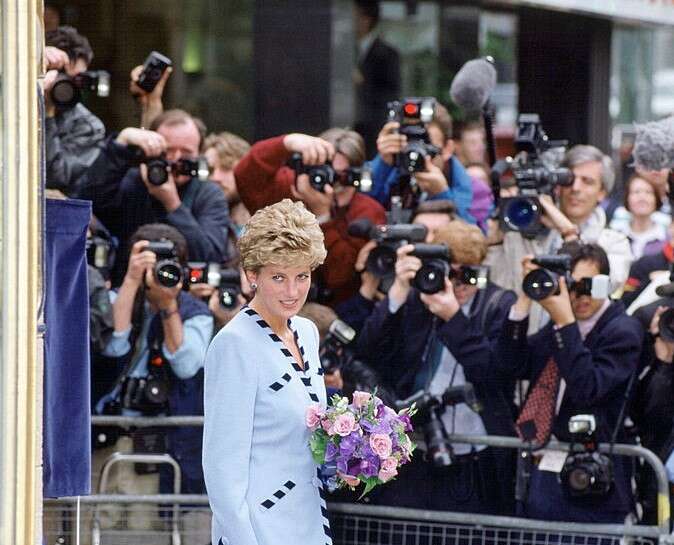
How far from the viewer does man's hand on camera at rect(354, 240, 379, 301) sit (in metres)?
7.63

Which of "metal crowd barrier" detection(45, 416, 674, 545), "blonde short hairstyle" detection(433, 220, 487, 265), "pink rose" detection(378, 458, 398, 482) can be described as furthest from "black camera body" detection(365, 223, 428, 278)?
"pink rose" detection(378, 458, 398, 482)

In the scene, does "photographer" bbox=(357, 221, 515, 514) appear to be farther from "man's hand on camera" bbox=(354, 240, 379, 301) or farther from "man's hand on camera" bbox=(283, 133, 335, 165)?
"man's hand on camera" bbox=(283, 133, 335, 165)

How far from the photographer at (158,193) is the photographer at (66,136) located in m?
0.07

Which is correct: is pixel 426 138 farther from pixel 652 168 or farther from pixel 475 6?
pixel 475 6

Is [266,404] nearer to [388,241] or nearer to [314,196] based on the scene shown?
[388,241]

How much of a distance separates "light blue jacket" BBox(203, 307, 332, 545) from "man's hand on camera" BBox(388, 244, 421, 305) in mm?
2588

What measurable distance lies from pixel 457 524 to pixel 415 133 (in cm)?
206

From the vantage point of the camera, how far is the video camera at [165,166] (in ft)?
25.3

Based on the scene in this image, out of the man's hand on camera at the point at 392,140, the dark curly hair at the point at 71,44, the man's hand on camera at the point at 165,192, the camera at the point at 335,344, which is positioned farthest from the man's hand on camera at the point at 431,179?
the dark curly hair at the point at 71,44

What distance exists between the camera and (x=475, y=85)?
7941 millimetres

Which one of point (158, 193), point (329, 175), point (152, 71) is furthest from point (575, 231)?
point (152, 71)

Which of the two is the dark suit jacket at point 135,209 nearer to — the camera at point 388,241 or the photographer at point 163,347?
the photographer at point 163,347

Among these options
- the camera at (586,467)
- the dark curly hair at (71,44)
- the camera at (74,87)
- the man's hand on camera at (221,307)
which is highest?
the dark curly hair at (71,44)

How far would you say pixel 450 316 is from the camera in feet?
23.5
